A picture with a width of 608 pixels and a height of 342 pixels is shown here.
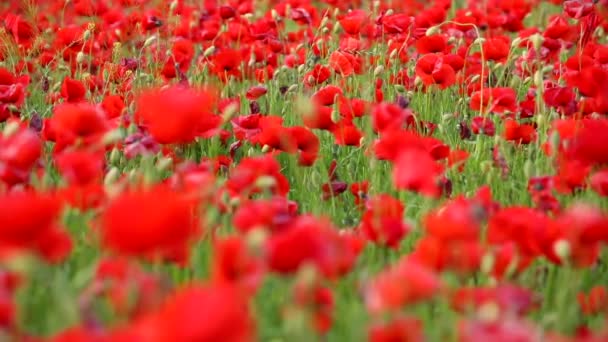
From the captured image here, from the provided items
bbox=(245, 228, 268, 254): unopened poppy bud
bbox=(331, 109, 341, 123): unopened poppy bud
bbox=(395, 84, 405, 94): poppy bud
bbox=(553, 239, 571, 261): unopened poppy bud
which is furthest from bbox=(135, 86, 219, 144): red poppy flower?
bbox=(395, 84, 405, 94): poppy bud

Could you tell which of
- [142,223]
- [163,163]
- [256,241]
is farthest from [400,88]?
[142,223]

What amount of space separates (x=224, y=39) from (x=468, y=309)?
297cm

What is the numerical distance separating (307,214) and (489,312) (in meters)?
0.84

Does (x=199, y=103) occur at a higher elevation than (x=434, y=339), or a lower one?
higher

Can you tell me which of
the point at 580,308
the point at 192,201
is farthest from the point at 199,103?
the point at 580,308

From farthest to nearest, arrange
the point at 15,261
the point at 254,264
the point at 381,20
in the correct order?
the point at 381,20, the point at 254,264, the point at 15,261

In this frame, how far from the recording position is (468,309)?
1450 mm

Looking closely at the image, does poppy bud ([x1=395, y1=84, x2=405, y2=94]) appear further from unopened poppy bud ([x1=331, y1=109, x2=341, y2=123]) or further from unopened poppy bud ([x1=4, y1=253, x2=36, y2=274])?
unopened poppy bud ([x1=4, y1=253, x2=36, y2=274])

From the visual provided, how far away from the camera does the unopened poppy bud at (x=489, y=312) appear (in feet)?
4.45

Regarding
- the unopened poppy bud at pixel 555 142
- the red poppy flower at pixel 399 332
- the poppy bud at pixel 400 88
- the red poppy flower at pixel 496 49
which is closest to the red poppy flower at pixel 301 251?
the red poppy flower at pixel 399 332

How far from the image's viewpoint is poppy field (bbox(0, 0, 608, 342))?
3.99ft

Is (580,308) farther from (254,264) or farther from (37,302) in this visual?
(37,302)

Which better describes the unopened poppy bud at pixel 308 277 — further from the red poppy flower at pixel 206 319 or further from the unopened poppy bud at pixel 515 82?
the unopened poppy bud at pixel 515 82

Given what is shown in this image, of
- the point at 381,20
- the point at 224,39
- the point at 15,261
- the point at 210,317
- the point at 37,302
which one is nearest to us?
the point at 210,317
